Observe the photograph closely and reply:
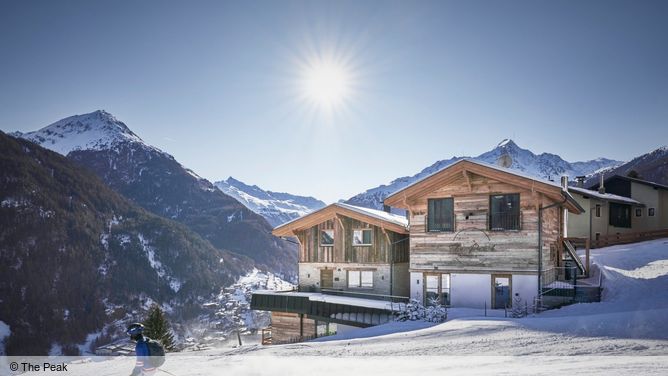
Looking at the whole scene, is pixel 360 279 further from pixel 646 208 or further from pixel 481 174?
pixel 646 208

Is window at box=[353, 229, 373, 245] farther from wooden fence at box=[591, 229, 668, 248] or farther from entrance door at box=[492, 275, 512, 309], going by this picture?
wooden fence at box=[591, 229, 668, 248]

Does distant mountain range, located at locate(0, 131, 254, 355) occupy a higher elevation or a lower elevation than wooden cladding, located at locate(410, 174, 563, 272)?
lower

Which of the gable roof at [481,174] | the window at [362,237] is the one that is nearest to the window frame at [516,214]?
the gable roof at [481,174]

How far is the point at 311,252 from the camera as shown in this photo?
1266 inches

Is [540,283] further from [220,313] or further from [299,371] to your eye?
[220,313]

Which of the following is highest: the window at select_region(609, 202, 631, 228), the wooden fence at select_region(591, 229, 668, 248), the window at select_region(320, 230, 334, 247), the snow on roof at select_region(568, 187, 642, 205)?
the snow on roof at select_region(568, 187, 642, 205)

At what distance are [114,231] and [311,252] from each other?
15637cm

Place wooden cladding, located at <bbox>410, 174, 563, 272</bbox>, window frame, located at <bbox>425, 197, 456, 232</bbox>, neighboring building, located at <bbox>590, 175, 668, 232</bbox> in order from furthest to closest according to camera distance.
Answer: neighboring building, located at <bbox>590, 175, 668, 232</bbox>
window frame, located at <bbox>425, 197, 456, 232</bbox>
wooden cladding, located at <bbox>410, 174, 563, 272</bbox>

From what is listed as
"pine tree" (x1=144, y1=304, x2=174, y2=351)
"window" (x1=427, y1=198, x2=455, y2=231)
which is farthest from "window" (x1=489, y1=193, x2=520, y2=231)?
"pine tree" (x1=144, y1=304, x2=174, y2=351)

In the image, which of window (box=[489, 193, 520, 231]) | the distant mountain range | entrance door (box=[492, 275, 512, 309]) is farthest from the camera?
the distant mountain range

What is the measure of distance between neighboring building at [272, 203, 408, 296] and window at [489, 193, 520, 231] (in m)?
6.21

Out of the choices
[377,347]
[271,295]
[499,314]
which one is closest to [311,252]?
[271,295]

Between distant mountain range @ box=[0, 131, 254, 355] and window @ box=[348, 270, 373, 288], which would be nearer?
window @ box=[348, 270, 373, 288]

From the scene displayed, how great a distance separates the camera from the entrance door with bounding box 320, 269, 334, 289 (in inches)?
1241
